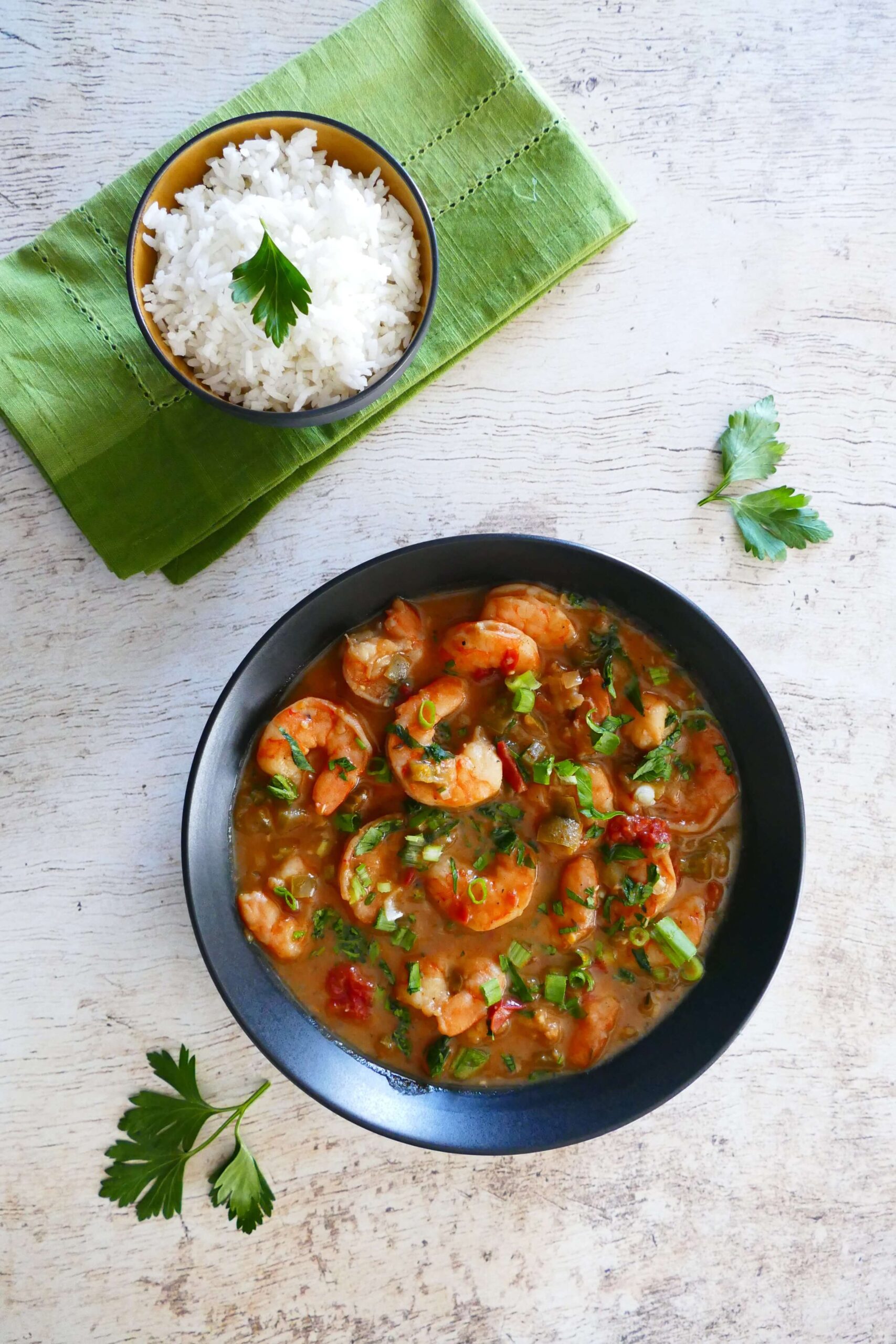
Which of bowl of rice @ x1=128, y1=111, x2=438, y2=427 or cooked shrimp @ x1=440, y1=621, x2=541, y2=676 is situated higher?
bowl of rice @ x1=128, y1=111, x2=438, y2=427

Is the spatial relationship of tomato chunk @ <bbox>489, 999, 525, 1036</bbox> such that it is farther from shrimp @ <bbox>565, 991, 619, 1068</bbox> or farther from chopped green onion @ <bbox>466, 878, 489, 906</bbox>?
chopped green onion @ <bbox>466, 878, 489, 906</bbox>

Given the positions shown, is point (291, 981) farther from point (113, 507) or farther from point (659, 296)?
point (659, 296)

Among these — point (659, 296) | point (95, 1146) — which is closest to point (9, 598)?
point (95, 1146)

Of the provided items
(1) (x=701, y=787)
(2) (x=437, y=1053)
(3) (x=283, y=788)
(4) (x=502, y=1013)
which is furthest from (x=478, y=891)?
(1) (x=701, y=787)

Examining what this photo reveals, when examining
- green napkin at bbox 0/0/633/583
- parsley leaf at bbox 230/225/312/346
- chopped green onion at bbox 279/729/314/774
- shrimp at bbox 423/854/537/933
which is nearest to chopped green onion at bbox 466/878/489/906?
shrimp at bbox 423/854/537/933

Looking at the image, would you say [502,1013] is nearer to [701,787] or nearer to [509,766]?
[509,766]

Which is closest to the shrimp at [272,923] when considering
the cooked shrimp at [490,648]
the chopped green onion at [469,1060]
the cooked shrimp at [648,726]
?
the chopped green onion at [469,1060]

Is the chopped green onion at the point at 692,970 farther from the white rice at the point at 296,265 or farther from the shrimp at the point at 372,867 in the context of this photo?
the white rice at the point at 296,265
